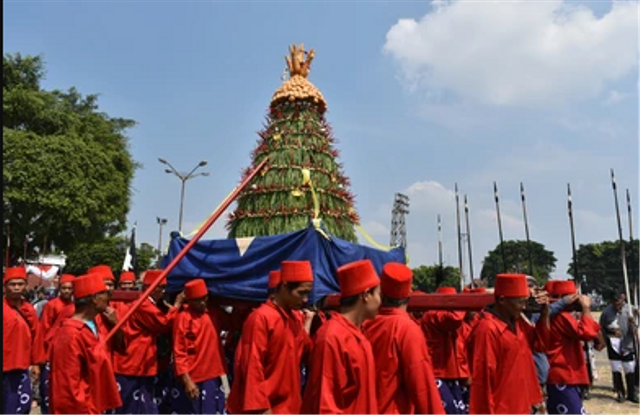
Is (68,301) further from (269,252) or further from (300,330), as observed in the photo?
(300,330)

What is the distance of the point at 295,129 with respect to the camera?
29.5 feet

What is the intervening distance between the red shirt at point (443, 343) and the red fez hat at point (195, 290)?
2.32 meters

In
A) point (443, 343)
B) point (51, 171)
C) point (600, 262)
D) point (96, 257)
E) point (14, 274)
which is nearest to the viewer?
point (443, 343)

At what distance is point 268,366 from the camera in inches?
158

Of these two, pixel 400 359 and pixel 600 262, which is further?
pixel 600 262

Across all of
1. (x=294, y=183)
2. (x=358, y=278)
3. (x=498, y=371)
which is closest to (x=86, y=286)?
(x=358, y=278)

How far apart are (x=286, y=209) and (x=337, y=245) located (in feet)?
6.34

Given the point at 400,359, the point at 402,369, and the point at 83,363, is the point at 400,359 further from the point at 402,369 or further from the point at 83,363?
the point at 83,363

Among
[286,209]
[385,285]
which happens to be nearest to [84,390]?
[385,285]

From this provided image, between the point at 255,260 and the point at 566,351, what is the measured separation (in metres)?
3.14

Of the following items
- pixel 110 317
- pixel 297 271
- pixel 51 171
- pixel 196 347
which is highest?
pixel 51 171

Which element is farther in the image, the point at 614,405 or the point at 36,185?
the point at 36,185

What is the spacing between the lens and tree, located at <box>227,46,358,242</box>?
812 cm

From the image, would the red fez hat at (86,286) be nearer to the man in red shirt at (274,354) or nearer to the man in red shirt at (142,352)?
the man in red shirt at (274,354)
